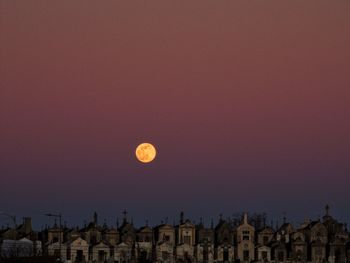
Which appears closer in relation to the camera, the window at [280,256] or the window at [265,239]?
the window at [280,256]

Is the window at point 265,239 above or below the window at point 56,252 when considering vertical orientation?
above

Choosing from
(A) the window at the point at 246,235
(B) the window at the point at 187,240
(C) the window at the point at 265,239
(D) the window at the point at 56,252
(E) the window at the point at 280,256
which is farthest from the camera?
(C) the window at the point at 265,239

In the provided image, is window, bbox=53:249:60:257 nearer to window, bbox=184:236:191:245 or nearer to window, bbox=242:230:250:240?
window, bbox=184:236:191:245

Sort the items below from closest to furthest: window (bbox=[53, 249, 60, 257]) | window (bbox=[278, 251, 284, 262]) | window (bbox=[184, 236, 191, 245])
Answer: window (bbox=[53, 249, 60, 257]) → window (bbox=[278, 251, 284, 262]) → window (bbox=[184, 236, 191, 245])

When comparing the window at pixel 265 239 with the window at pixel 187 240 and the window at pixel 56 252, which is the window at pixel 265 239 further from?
the window at pixel 56 252

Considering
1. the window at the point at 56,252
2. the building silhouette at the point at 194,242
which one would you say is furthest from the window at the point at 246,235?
the window at the point at 56,252

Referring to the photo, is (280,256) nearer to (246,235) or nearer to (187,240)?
(246,235)

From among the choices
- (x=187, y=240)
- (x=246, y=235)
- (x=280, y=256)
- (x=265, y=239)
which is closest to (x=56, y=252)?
(x=187, y=240)

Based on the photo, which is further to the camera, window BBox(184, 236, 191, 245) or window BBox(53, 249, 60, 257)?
window BBox(184, 236, 191, 245)

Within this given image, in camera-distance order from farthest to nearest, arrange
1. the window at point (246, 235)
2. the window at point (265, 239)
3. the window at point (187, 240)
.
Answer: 1. the window at point (265, 239)
2. the window at point (246, 235)
3. the window at point (187, 240)

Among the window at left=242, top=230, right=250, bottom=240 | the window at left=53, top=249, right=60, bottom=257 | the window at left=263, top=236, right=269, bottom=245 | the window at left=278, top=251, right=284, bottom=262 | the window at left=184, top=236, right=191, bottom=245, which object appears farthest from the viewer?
the window at left=263, top=236, right=269, bottom=245

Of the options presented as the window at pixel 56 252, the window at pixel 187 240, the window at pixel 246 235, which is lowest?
the window at pixel 56 252

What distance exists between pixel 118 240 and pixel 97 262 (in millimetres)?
6313

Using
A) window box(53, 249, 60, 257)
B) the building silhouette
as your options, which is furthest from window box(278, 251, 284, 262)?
window box(53, 249, 60, 257)
